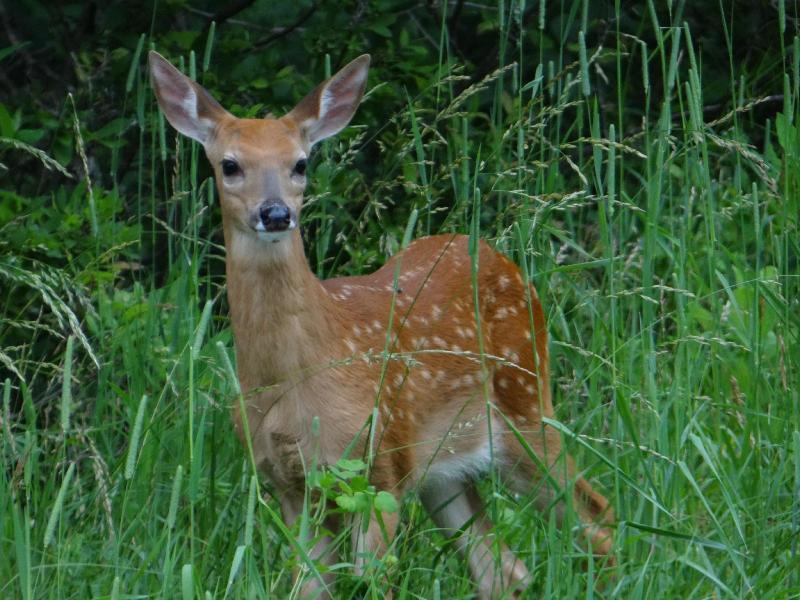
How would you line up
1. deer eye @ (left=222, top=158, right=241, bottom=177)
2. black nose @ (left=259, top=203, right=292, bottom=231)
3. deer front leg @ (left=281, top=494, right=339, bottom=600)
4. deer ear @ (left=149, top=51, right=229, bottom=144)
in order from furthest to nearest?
deer ear @ (left=149, top=51, right=229, bottom=144)
deer eye @ (left=222, top=158, right=241, bottom=177)
black nose @ (left=259, top=203, right=292, bottom=231)
deer front leg @ (left=281, top=494, right=339, bottom=600)

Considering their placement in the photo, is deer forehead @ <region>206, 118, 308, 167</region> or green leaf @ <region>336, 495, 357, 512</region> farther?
deer forehead @ <region>206, 118, 308, 167</region>

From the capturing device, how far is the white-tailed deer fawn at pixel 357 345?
148 inches

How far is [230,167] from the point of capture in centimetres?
386

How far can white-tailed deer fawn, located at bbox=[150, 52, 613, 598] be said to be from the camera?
3752 millimetres

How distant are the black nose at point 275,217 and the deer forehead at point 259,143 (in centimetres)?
20

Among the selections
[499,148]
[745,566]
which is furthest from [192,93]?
[745,566]

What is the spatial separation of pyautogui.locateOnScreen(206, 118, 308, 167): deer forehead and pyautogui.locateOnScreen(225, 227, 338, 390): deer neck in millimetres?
189

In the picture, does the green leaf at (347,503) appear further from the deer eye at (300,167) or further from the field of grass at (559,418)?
the deer eye at (300,167)

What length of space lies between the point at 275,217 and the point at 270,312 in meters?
0.28

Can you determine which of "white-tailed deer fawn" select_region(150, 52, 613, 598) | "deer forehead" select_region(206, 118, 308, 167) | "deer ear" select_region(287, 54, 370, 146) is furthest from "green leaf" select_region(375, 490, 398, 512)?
"deer ear" select_region(287, 54, 370, 146)

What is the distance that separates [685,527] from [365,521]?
74 centimetres

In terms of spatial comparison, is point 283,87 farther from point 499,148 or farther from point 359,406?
point 499,148

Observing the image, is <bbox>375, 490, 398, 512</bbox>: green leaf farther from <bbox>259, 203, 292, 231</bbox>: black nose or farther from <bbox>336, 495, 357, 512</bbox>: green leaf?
<bbox>259, 203, 292, 231</bbox>: black nose

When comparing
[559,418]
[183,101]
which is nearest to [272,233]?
[183,101]
